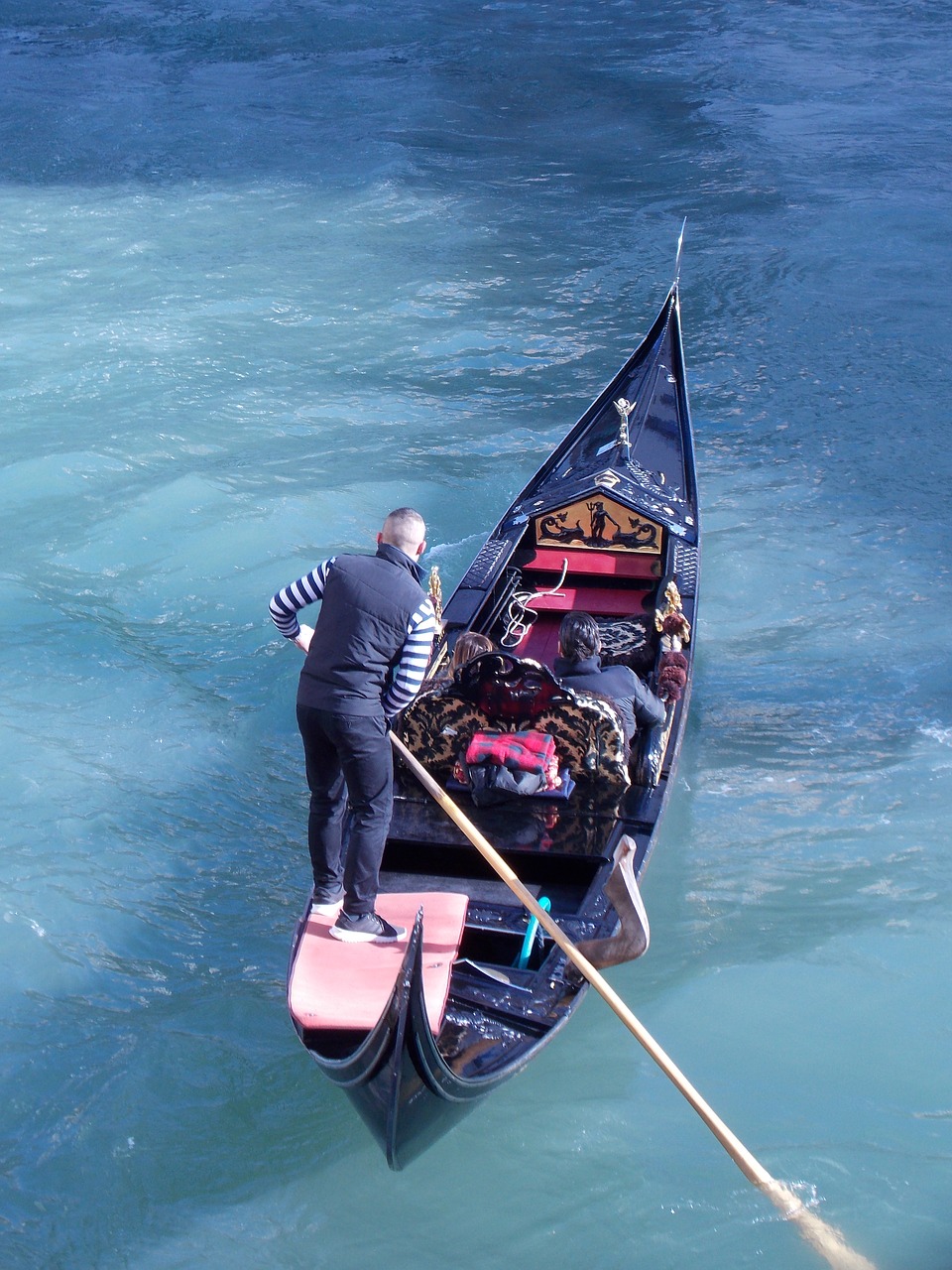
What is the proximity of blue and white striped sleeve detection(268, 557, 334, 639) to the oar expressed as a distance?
0.33 meters

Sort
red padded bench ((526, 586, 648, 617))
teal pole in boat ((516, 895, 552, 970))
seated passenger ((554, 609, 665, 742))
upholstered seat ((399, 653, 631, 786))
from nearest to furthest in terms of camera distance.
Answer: teal pole in boat ((516, 895, 552, 970)) < upholstered seat ((399, 653, 631, 786)) < seated passenger ((554, 609, 665, 742)) < red padded bench ((526, 586, 648, 617))

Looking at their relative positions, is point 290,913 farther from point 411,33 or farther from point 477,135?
point 411,33

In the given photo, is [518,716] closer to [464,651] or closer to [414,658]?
[464,651]

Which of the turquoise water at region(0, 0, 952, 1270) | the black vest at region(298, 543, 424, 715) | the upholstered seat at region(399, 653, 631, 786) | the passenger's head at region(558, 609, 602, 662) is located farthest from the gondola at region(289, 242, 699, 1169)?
the black vest at region(298, 543, 424, 715)

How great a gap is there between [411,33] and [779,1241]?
1397cm

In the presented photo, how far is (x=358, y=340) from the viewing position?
7.40 metres

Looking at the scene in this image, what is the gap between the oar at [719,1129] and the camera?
2355 millimetres

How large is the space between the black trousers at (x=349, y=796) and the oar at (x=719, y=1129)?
12cm

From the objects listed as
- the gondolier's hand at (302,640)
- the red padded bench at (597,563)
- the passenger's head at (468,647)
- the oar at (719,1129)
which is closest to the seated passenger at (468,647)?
the passenger's head at (468,647)

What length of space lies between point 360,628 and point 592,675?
100 cm

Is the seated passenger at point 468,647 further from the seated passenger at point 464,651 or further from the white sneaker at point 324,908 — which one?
the white sneaker at point 324,908

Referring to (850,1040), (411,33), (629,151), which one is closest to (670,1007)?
(850,1040)

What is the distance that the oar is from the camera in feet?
7.73

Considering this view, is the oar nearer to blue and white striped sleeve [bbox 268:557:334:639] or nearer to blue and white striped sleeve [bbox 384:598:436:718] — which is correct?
blue and white striped sleeve [bbox 384:598:436:718]
